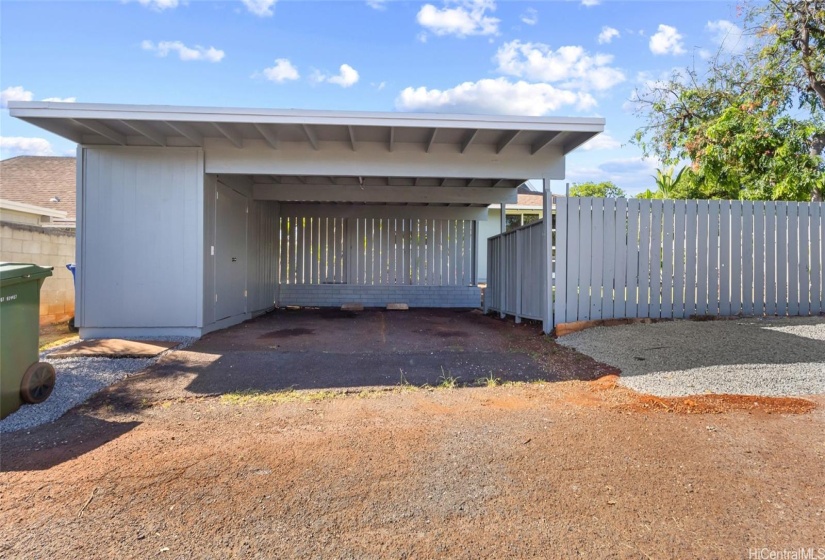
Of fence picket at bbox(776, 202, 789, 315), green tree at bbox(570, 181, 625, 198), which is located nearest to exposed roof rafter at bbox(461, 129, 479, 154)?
fence picket at bbox(776, 202, 789, 315)

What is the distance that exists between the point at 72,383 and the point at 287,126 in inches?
168

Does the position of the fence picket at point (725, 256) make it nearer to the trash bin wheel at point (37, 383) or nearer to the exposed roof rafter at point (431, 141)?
the exposed roof rafter at point (431, 141)

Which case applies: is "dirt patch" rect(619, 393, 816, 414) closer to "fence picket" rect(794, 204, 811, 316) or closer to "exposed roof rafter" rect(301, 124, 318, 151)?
"fence picket" rect(794, 204, 811, 316)

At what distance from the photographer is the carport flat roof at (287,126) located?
5.80 meters

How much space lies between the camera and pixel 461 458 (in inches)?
111

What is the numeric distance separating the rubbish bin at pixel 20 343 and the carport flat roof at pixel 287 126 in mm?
2793

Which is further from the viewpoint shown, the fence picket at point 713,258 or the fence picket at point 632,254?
the fence picket at point 713,258

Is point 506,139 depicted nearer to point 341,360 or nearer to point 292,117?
point 292,117

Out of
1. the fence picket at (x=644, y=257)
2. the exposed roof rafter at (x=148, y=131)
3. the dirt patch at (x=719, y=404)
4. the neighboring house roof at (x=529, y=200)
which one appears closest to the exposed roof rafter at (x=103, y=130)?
the exposed roof rafter at (x=148, y=131)

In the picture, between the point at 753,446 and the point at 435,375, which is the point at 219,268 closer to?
the point at 435,375

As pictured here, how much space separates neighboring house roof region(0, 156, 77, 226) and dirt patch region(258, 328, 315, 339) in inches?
374

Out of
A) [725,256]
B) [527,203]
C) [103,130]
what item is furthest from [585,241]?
[527,203]

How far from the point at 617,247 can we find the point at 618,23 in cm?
487

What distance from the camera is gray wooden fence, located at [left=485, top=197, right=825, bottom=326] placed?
273 inches
